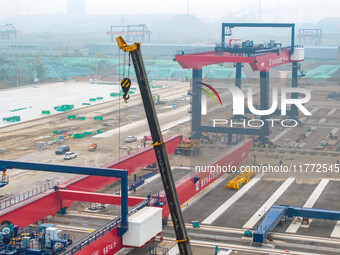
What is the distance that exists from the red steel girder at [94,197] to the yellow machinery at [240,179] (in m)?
10.3

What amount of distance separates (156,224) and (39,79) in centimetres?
8965

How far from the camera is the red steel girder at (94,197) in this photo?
30.3 meters

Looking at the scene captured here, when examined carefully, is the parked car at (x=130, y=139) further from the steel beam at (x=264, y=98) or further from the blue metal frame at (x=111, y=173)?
the blue metal frame at (x=111, y=173)

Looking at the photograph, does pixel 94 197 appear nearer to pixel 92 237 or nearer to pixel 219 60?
pixel 92 237

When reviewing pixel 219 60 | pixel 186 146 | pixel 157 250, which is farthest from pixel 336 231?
pixel 219 60

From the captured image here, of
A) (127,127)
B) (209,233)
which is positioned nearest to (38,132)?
(127,127)

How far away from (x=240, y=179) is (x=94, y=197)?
1267cm

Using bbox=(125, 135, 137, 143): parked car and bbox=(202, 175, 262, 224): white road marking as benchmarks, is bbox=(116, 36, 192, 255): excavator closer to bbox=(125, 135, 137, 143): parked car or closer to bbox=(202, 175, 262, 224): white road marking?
bbox=(202, 175, 262, 224): white road marking

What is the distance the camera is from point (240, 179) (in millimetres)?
40344

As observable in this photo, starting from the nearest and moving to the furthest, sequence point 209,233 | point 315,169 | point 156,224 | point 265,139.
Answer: point 156,224
point 209,233
point 315,169
point 265,139

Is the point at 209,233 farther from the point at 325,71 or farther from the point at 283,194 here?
the point at 325,71

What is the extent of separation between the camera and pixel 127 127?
204ft

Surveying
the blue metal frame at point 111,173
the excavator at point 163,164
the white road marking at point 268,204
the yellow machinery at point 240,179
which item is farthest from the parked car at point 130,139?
the excavator at point 163,164

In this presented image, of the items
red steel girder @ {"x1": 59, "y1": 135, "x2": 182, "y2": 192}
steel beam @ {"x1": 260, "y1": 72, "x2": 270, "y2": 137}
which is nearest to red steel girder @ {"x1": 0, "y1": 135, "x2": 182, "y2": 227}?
red steel girder @ {"x1": 59, "y1": 135, "x2": 182, "y2": 192}
